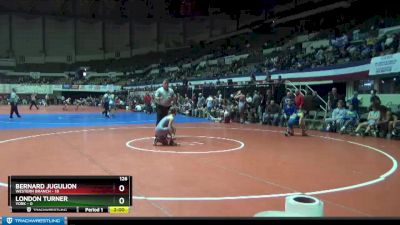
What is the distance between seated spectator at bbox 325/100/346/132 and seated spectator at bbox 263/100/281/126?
257cm

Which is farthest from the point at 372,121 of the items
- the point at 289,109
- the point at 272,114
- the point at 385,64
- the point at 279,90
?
the point at 279,90

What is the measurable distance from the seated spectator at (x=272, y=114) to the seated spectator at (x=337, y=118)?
2566mm

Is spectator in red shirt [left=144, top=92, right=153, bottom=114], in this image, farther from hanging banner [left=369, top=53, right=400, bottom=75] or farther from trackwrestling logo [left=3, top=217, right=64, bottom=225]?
trackwrestling logo [left=3, top=217, right=64, bottom=225]

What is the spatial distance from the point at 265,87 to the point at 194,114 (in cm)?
558

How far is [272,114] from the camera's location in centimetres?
1586

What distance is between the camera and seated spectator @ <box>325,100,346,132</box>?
42.2ft

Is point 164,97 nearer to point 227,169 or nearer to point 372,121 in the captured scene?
point 227,169

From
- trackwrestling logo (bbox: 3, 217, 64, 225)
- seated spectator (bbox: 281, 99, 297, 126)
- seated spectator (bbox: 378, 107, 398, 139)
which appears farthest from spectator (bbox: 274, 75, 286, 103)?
trackwrestling logo (bbox: 3, 217, 64, 225)

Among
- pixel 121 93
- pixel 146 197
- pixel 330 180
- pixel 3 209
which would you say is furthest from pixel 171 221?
pixel 121 93

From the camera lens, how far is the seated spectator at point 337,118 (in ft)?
42.2
